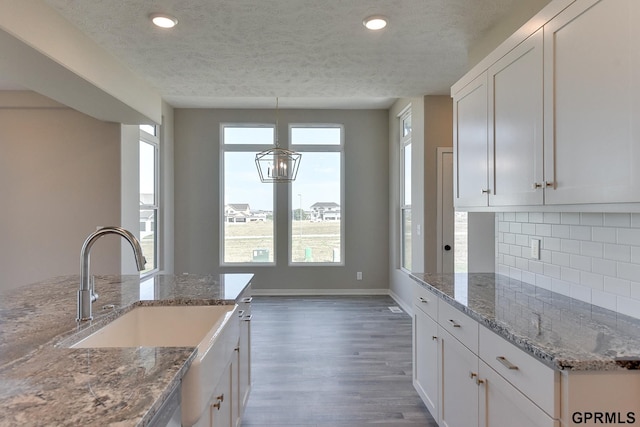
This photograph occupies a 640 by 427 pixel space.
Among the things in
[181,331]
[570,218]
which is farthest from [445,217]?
[181,331]

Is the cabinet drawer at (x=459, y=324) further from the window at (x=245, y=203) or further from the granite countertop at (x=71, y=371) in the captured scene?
the window at (x=245, y=203)

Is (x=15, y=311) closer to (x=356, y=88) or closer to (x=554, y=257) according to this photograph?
(x=554, y=257)

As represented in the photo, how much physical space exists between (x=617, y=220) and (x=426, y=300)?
1.08 metres

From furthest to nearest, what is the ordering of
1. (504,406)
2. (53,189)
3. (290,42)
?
(53,189)
(290,42)
(504,406)

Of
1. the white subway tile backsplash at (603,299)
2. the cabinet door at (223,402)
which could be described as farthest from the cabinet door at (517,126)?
the cabinet door at (223,402)

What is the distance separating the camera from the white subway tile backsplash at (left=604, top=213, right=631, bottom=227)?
5.22 feet

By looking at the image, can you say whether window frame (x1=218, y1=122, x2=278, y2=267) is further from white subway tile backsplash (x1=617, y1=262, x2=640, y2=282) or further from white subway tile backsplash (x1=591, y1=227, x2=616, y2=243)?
white subway tile backsplash (x1=617, y1=262, x2=640, y2=282)

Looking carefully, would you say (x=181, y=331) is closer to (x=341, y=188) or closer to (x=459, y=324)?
(x=459, y=324)

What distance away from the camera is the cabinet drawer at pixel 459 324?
1686mm

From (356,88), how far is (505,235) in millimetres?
2183

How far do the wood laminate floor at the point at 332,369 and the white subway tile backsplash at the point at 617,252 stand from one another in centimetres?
150

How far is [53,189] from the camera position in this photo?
153 inches

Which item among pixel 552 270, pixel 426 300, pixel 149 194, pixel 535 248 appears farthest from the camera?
pixel 149 194

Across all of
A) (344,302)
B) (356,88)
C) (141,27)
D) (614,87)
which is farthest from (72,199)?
(614,87)
